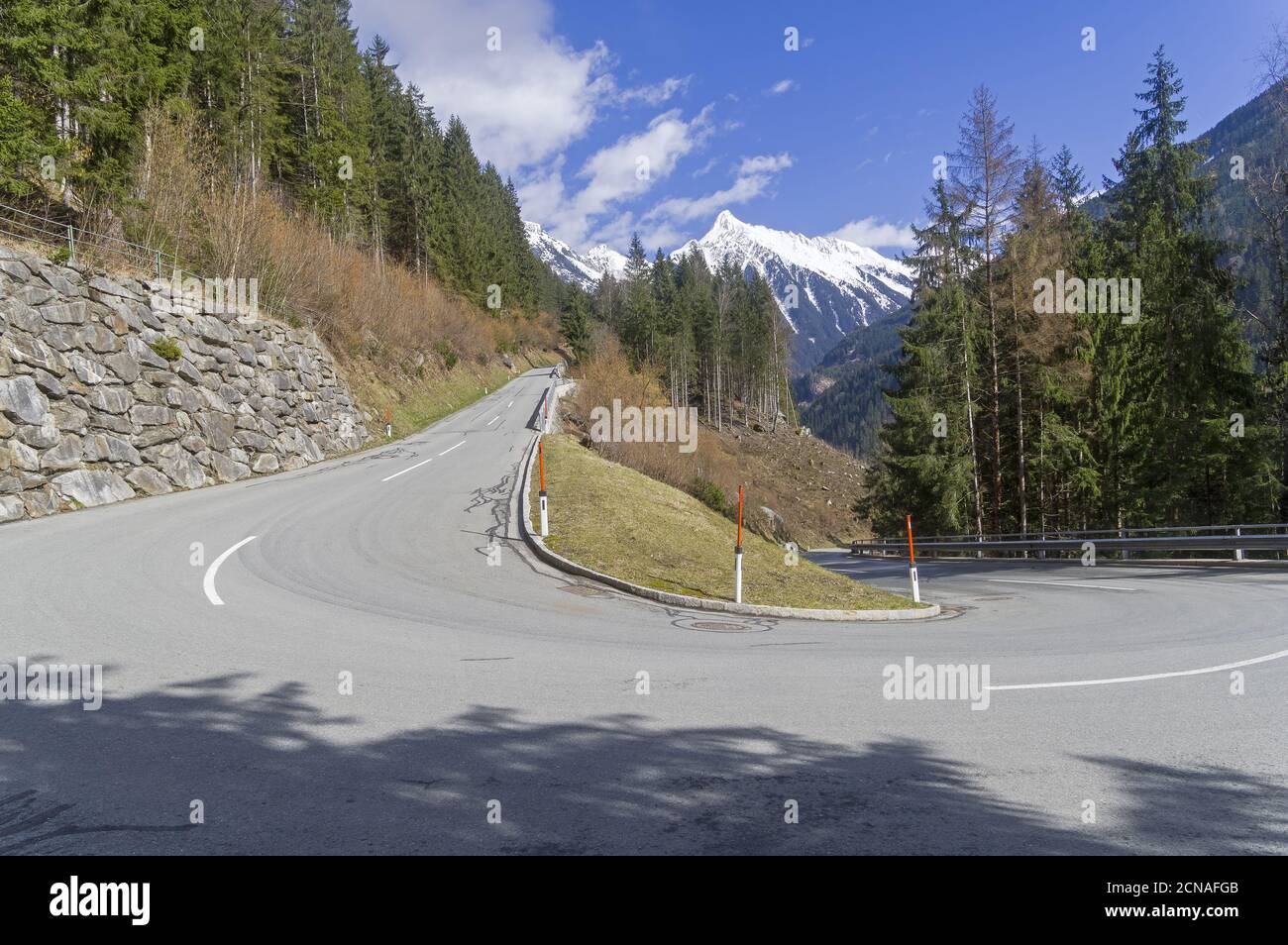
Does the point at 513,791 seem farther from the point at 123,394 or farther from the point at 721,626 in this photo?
the point at 123,394

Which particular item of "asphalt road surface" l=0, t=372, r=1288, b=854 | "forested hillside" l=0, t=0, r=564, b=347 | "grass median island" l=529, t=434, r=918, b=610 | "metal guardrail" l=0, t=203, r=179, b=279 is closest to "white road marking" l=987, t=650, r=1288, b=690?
"asphalt road surface" l=0, t=372, r=1288, b=854

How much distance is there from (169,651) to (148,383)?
1589 cm

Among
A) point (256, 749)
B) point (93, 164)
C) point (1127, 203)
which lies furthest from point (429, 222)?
point (256, 749)

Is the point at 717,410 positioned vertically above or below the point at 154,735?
above

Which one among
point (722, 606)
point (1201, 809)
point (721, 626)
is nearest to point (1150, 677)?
point (1201, 809)

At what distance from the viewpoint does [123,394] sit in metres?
18.1

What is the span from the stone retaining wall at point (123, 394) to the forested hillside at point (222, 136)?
385 cm

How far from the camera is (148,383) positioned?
19.1m

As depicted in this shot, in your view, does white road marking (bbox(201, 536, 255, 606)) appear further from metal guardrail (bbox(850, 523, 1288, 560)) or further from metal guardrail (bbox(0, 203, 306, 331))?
metal guardrail (bbox(850, 523, 1288, 560))

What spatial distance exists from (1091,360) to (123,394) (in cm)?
3264

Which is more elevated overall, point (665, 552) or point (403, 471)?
point (403, 471)

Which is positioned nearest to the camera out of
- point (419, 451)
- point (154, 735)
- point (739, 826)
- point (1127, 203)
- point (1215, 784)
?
point (739, 826)
